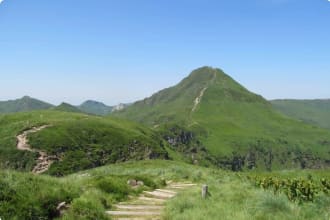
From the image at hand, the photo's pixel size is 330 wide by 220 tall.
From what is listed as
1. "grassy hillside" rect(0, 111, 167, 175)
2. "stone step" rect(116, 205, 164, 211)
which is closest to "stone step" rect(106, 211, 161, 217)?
"stone step" rect(116, 205, 164, 211)

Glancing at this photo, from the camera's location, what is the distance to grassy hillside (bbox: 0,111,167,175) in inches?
6083

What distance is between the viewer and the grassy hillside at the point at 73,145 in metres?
154

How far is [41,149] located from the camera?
522 ft

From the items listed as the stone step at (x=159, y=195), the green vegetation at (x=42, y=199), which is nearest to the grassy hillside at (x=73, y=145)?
the stone step at (x=159, y=195)

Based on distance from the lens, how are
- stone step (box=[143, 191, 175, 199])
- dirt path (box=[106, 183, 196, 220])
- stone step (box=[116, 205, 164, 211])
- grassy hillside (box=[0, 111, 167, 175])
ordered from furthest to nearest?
grassy hillside (box=[0, 111, 167, 175]) < stone step (box=[143, 191, 175, 199]) < stone step (box=[116, 205, 164, 211]) < dirt path (box=[106, 183, 196, 220])

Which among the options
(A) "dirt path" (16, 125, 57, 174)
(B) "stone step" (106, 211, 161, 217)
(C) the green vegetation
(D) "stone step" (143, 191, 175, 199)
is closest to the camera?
(C) the green vegetation

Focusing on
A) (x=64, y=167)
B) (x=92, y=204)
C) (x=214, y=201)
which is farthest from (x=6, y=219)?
(x=64, y=167)

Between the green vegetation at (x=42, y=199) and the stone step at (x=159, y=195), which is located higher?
the green vegetation at (x=42, y=199)

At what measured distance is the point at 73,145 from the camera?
573ft

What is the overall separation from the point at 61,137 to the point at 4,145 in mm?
24887

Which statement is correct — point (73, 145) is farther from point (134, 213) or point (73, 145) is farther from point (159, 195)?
point (134, 213)

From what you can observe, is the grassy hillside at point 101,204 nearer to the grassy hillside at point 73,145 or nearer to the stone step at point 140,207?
the stone step at point 140,207

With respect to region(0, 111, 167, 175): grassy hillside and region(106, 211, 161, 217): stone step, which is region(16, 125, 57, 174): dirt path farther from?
region(106, 211, 161, 217): stone step

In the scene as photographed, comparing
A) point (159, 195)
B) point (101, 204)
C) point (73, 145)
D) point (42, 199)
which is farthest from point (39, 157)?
point (42, 199)
